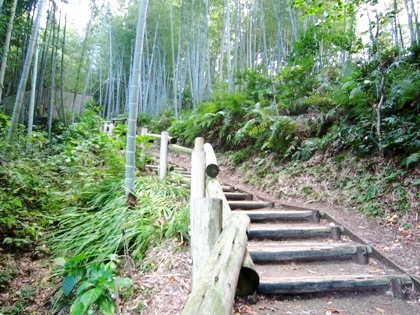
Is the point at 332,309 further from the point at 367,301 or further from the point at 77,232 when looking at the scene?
the point at 77,232

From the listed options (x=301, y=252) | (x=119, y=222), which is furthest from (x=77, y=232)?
(x=301, y=252)

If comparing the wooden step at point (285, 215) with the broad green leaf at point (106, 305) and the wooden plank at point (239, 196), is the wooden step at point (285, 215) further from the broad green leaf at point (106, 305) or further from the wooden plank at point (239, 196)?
the broad green leaf at point (106, 305)

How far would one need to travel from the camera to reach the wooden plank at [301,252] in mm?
2660

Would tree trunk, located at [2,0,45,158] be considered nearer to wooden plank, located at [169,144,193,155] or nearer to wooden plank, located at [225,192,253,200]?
wooden plank, located at [169,144,193,155]

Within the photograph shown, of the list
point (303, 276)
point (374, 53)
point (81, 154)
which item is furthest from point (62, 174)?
point (374, 53)

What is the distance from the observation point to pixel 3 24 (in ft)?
18.0

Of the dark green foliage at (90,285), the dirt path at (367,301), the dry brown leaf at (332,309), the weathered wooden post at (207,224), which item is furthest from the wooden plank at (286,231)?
the dark green foliage at (90,285)

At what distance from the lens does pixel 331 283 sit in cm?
230

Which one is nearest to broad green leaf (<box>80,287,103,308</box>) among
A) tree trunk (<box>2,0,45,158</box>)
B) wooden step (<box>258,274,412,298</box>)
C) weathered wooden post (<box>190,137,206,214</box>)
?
weathered wooden post (<box>190,137,206,214</box>)

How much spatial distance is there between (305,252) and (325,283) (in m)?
0.46

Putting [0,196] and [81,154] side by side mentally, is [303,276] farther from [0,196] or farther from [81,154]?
[81,154]

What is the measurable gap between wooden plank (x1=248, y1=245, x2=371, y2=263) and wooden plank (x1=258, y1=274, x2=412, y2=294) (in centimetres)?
36

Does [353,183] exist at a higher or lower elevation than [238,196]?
higher

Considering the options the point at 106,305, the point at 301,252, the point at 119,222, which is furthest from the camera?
the point at 119,222
